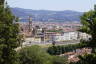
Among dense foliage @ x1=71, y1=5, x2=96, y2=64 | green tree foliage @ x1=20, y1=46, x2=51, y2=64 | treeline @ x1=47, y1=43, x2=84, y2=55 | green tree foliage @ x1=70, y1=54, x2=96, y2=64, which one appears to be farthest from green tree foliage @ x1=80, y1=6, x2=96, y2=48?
treeline @ x1=47, y1=43, x2=84, y2=55

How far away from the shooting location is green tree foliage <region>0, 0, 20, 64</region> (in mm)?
11062

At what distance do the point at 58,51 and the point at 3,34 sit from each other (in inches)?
2265

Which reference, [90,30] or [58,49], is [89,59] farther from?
[58,49]

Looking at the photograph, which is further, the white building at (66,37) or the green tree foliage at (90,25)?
the white building at (66,37)

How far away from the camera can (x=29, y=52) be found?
98.0ft

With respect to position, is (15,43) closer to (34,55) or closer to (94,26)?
(94,26)

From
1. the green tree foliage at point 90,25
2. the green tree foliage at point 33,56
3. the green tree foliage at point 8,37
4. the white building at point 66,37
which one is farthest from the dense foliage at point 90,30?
the white building at point 66,37

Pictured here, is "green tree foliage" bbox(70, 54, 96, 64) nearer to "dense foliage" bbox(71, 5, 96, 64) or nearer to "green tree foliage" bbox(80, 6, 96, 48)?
"dense foliage" bbox(71, 5, 96, 64)

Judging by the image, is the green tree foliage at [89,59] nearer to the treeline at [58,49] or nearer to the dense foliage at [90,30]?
the dense foliage at [90,30]

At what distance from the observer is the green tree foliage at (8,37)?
36.3 feet

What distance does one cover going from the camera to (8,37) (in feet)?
36.7

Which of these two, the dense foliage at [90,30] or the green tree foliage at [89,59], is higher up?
the dense foliage at [90,30]

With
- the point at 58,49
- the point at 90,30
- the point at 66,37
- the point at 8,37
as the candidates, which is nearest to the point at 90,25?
the point at 90,30

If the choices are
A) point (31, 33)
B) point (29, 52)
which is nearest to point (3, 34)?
point (29, 52)
